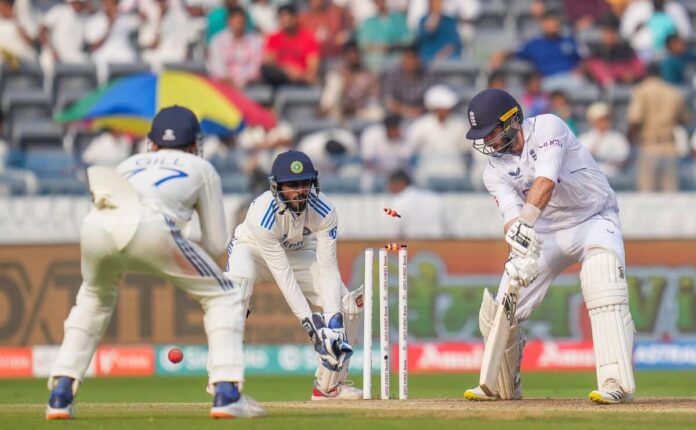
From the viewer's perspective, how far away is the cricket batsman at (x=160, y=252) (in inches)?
319

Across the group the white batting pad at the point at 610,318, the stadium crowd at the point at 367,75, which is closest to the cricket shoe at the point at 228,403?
the white batting pad at the point at 610,318

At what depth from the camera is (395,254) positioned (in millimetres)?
16438

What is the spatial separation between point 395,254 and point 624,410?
24.5 ft

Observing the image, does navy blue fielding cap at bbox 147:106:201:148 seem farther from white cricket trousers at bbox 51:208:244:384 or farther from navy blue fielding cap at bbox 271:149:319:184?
navy blue fielding cap at bbox 271:149:319:184

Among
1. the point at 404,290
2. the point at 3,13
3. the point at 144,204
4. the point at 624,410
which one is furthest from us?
the point at 3,13

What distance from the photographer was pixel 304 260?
36.8ft

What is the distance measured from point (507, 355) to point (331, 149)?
7070mm

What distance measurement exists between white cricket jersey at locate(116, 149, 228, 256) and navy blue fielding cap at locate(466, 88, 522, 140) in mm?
2134

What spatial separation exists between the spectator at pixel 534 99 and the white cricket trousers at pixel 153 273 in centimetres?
1013

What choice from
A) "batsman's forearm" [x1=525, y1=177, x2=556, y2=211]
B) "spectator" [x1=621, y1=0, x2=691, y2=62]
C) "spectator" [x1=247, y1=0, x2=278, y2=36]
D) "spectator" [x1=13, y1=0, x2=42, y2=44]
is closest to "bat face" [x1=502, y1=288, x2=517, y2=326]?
"batsman's forearm" [x1=525, y1=177, x2=556, y2=211]

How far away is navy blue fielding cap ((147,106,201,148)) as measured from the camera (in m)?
8.54

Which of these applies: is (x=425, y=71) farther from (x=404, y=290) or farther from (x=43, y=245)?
Answer: (x=404, y=290)

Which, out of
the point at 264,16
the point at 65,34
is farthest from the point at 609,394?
the point at 65,34

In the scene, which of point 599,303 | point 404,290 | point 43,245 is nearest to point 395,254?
point 43,245
